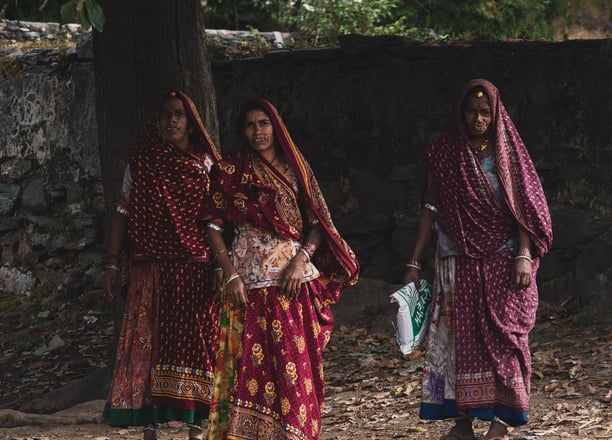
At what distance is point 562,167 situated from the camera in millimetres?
8453

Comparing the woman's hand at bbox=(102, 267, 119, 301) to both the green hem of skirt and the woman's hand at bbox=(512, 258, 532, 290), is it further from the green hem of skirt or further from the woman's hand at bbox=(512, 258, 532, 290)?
the woman's hand at bbox=(512, 258, 532, 290)

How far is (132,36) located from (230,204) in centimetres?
216

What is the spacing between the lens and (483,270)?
5.50 metres

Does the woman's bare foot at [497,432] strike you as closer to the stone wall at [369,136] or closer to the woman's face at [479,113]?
the woman's face at [479,113]

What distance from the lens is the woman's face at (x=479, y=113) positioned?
5531 millimetres

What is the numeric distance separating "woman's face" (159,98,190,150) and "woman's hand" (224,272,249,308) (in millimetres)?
977

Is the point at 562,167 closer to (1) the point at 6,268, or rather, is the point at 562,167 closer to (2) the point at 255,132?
(2) the point at 255,132

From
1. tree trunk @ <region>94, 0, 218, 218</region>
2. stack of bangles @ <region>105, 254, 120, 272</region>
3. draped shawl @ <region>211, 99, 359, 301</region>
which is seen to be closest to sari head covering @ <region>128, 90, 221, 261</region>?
stack of bangles @ <region>105, 254, 120, 272</region>

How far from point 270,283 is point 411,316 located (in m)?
0.83

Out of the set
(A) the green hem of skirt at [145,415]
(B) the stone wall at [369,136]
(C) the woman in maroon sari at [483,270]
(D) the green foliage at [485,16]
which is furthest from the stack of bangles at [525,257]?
(D) the green foliage at [485,16]

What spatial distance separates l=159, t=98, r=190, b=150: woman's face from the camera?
576cm

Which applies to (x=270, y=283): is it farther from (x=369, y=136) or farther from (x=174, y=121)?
(x=369, y=136)

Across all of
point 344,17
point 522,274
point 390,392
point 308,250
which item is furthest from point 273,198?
point 344,17

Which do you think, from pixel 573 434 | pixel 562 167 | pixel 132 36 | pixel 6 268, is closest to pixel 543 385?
pixel 573 434
